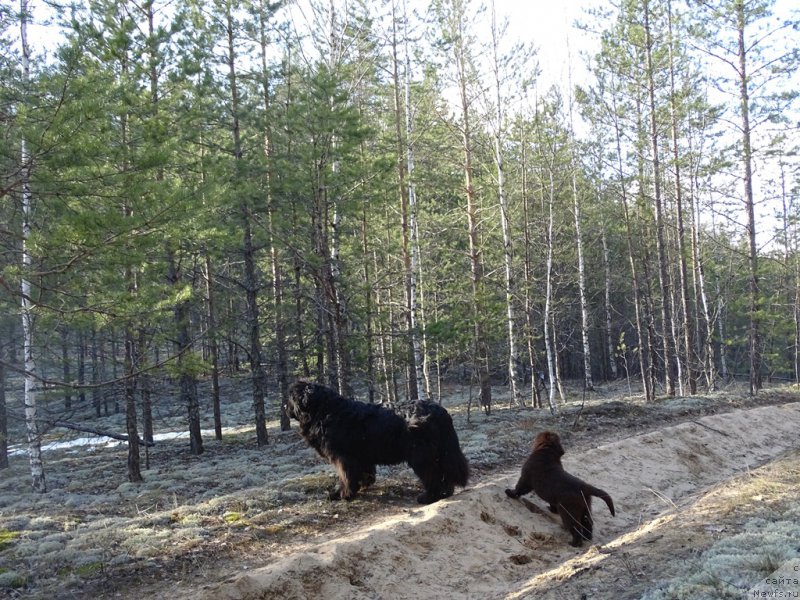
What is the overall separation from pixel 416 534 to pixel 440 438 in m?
1.57

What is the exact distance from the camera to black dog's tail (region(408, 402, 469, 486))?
781 cm

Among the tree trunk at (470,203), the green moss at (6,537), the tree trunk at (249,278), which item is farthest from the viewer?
the tree trunk at (470,203)

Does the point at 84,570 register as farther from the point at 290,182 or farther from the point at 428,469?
the point at 290,182

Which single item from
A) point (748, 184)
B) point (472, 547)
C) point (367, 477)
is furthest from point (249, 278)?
point (748, 184)

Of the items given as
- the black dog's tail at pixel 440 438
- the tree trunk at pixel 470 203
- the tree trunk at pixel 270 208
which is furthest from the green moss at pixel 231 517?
the tree trunk at pixel 470 203

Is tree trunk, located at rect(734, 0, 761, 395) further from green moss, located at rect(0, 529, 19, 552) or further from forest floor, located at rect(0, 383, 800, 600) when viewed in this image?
green moss, located at rect(0, 529, 19, 552)

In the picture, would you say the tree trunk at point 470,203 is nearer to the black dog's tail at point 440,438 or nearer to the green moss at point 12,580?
the black dog's tail at point 440,438

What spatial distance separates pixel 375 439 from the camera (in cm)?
801

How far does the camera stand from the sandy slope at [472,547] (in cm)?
552

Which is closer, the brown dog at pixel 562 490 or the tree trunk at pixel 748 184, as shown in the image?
the brown dog at pixel 562 490

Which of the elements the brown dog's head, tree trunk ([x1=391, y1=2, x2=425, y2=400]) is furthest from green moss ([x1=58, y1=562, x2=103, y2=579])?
tree trunk ([x1=391, y1=2, x2=425, y2=400])

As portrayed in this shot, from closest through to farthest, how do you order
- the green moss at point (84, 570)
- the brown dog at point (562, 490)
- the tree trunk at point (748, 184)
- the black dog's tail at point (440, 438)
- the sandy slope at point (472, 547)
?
1. the sandy slope at point (472, 547)
2. the green moss at point (84, 570)
3. the brown dog at point (562, 490)
4. the black dog's tail at point (440, 438)
5. the tree trunk at point (748, 184)

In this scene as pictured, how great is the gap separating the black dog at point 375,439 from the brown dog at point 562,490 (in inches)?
41.6

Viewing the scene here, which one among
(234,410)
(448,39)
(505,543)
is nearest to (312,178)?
(448,39)
